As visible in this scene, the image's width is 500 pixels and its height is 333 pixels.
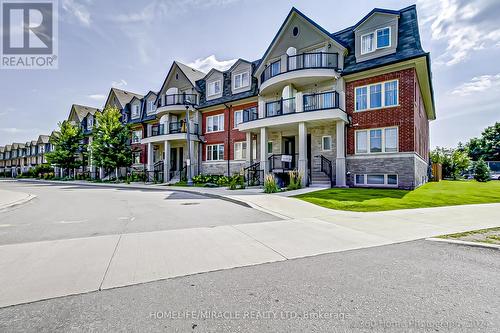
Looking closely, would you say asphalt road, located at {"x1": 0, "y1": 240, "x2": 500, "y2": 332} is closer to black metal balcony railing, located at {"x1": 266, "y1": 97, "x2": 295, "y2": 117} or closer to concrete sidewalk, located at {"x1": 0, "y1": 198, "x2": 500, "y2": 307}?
concrete sidewalk, located at {"x1": 0, "y1": 198, "x2": 500, "y2": 307}

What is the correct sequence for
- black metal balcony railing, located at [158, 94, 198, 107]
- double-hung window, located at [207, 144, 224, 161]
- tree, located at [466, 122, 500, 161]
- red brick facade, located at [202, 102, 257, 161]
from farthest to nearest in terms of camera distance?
tree, located at [466, 122, 500, 161]
black metal balcony railing, located at [158, 94, 198, 107]
double-hung window, located at [207, 144, 224, 161]
red brick facade, located at [202, 102, 257, 161]

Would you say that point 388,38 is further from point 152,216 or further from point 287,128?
point 152,216

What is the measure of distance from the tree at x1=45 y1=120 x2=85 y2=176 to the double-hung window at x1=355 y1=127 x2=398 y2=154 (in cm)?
3917

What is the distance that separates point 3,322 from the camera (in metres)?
2.59

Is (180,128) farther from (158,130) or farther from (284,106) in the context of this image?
(284,106)

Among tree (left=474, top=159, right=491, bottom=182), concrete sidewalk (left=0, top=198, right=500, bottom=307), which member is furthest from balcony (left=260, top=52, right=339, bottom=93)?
tree (left=474, top=159, right=491, bottom=182)

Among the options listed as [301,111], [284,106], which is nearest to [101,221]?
[301,111]

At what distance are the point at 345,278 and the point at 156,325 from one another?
2.59m

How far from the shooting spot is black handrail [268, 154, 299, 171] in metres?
18.9

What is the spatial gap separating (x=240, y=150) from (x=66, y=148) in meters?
29.8

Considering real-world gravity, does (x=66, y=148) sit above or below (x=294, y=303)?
above

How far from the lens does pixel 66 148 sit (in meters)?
37.5

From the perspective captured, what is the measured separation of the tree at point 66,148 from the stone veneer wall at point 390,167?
38884mm

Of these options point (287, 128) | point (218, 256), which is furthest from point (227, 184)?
point (218, 256)
